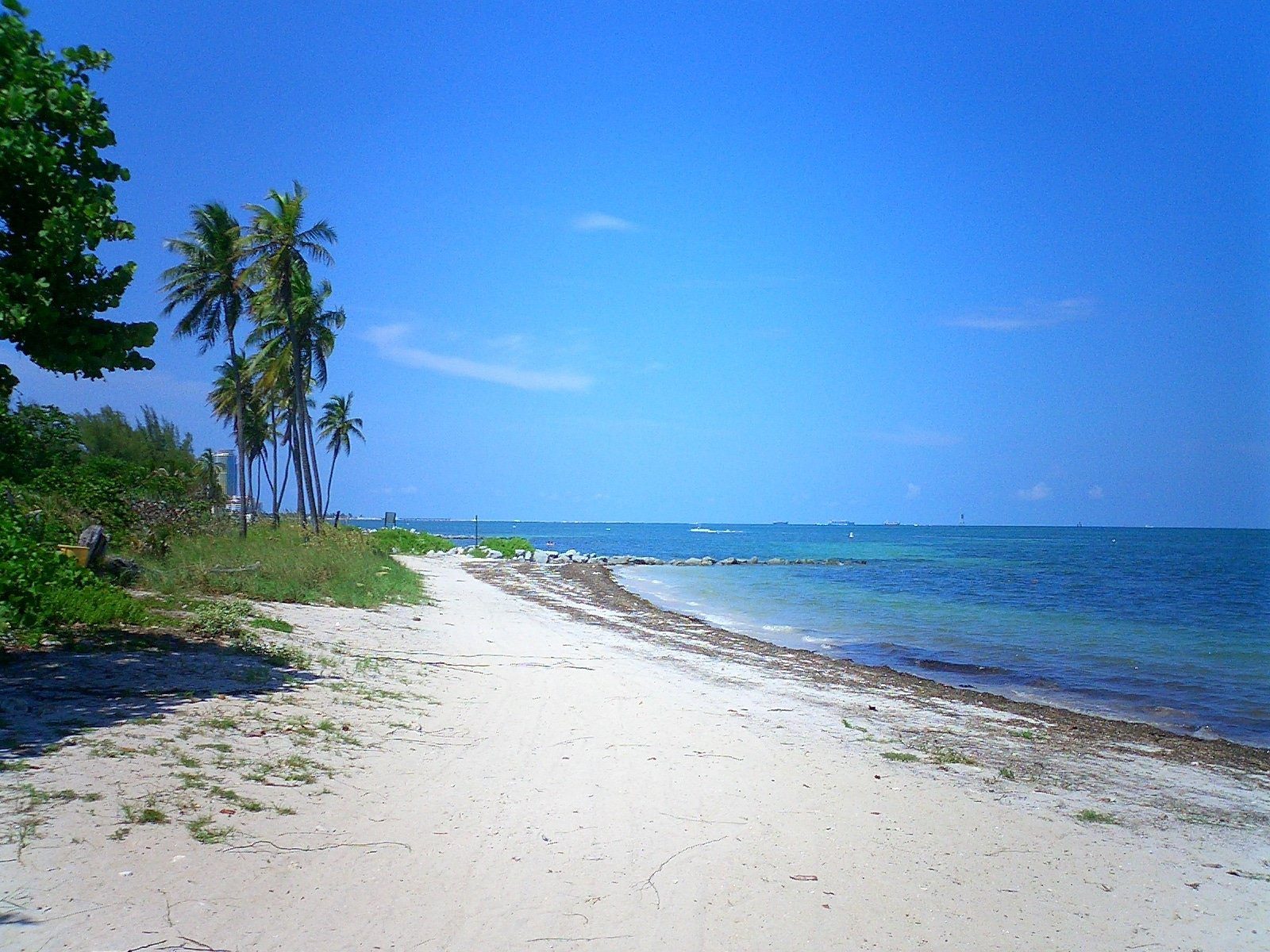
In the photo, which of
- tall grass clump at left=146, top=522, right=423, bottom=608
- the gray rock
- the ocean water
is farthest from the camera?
tall grass clump at left=146, top=522, right=423, bottom=608

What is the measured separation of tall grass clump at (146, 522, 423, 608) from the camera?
1459 cm

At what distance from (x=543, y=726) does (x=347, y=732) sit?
1993 millimetres

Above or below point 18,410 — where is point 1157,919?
below

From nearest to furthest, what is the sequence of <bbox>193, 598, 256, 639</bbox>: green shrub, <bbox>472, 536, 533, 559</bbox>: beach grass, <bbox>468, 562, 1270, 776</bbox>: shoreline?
<bbox>468, 562, 1270, 776</bbox>: shoreline < <bbox>193, 598, 256, 639</bbox>: green shrub < <bbox>472, 536, 533, 559</bbox>: beach grass

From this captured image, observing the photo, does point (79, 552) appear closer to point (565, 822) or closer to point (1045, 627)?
point (565, 822)

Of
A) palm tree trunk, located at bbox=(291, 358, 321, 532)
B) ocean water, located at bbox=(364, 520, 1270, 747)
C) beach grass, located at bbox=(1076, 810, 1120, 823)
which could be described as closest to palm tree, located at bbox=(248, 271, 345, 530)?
palm tree trunk, located at bbox=(291, 358, 321, 532)

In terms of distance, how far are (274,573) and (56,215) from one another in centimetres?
1083

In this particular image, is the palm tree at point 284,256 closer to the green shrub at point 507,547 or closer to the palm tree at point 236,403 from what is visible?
the palm tree at point 236,403

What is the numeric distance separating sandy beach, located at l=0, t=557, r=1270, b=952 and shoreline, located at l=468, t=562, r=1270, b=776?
0.20 metres

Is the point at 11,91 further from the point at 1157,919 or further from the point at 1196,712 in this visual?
the point at 1196,712

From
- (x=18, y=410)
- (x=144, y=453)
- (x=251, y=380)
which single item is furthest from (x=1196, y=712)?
(x=251, y=380)

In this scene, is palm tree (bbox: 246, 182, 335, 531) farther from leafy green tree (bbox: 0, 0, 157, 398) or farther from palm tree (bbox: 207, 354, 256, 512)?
leafy green tree (bbox: 0, 0, 157, 398)

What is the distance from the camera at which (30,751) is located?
18.1 feet

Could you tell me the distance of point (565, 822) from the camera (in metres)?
5.70
